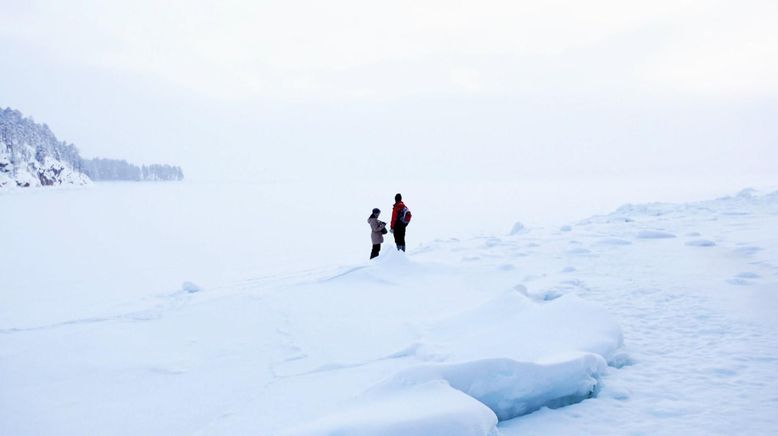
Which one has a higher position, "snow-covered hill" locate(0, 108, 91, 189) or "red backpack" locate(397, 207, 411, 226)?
"snow-covered hill" locate(0, 108, 91, 189)

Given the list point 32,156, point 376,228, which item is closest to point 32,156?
point 32,156

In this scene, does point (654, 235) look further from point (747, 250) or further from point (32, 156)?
point (32, 156)

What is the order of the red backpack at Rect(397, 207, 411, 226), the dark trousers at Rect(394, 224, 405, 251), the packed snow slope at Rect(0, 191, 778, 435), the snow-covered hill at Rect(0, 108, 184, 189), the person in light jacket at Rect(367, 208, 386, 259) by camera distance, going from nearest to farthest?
the packed snow slope at Rect(0, 191, 778, 435) < the person in light jacket at Rect(367, 208, 386, 259) < the red backpack at Rect(397, 207, 411, 226) < the dark trousers at Rect(394, 224, 405, 251) < the snow-covered hill at Rect(0, 108, 184, 189)

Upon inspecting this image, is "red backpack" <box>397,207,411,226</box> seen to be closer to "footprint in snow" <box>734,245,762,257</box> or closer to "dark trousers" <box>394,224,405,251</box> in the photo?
"dark trousers" <box>394,224,405,251</box>

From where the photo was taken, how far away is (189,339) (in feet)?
20.4

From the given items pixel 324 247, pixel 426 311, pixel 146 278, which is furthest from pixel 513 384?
pixel 324 247

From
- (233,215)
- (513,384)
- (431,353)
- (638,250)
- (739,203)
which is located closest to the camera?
(513,384)

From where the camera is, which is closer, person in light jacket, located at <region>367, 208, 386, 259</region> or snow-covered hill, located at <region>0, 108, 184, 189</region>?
person in light jacket, located at <region>367, 208, 386, 259</region>

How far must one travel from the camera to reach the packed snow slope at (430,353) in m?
3.47

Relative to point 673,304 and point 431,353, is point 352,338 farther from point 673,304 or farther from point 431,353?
point 673,304

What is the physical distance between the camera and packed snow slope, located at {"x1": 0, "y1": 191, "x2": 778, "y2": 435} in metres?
3.47

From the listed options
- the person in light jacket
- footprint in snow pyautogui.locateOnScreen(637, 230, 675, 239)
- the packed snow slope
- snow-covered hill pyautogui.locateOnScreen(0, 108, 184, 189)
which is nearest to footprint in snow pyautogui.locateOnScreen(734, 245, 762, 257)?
the packed snow slope

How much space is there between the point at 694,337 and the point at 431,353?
2.68m

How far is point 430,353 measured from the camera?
5.07 m
